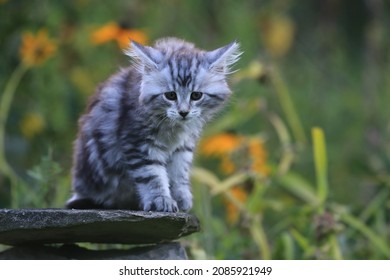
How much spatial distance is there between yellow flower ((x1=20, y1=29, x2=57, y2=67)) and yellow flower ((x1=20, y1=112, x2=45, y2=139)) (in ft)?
1.71

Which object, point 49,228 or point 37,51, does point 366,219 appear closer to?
point 37,51

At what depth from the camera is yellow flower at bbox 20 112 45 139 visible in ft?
27.7

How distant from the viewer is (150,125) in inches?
226

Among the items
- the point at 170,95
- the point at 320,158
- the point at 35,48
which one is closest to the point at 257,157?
the point at 320,158

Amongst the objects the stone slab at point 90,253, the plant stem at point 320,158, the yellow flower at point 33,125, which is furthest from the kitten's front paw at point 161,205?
the yellow flower at point 33,125

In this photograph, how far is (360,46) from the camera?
39.4 feet

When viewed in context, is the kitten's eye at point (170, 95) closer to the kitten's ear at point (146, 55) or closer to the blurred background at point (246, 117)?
the kitten's ear at point (146, 55)

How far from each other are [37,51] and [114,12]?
6.34ft

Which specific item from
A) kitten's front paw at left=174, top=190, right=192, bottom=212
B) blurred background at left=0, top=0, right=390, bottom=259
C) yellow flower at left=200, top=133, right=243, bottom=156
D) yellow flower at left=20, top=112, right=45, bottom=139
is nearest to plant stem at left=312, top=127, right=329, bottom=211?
blurred background at left=0, top=0, right=390, bottom=259

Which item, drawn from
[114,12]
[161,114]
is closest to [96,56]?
[114,12]

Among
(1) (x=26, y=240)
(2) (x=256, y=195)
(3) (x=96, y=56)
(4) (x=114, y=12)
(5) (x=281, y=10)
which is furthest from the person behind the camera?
(5) (x=281, y=10)

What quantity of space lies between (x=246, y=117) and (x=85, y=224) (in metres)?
3.35

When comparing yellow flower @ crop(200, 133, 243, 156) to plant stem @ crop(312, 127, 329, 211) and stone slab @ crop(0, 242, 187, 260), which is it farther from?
stone slab @ crop(0, 242, 187, 260)

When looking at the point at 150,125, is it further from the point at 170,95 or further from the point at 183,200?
the point at 183,200
